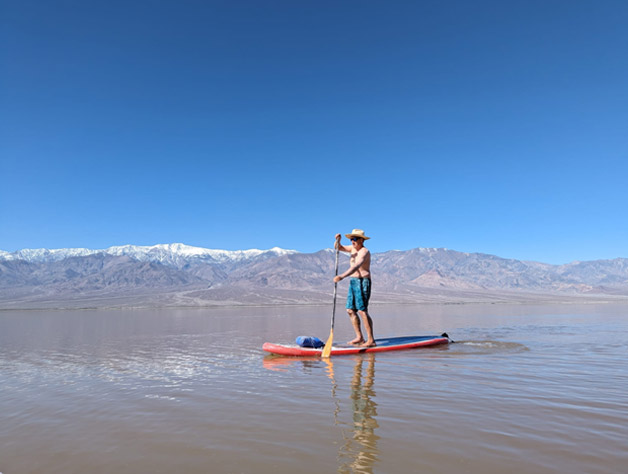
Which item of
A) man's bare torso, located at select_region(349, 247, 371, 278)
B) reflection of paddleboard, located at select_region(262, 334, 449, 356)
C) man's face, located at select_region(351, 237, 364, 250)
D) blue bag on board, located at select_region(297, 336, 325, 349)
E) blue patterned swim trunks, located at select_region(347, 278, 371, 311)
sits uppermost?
man's face, located at select_region(351, 237, 364, 250)

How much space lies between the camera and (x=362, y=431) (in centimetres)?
388

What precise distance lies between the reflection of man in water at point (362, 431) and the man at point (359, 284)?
3454mm

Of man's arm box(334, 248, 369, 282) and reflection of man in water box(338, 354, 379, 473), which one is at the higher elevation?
man's arm box(334, 248, 369, 282)

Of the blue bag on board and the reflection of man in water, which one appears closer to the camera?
the reflection of man in water

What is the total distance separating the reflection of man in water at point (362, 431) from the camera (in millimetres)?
3130

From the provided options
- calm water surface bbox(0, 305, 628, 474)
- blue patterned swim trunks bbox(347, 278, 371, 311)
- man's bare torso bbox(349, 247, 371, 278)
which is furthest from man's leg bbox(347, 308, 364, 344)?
calm water surface bbox(0, 305, 628, 474)

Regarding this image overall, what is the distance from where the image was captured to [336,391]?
5637 millimetres

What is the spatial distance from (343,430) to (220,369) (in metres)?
4.39

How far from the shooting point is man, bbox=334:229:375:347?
9812mm

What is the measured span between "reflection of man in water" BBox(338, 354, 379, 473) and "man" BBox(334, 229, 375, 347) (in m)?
3.45

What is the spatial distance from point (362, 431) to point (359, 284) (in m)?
6.17

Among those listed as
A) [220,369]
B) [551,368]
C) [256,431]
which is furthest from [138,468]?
[551,368]

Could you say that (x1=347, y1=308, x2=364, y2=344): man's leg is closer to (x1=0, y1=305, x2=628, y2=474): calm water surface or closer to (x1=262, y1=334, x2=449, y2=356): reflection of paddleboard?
(x1=262, y1=334, x2=449, y2=356): reflection of paddleboard

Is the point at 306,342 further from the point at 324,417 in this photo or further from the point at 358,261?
the point at 324,417
